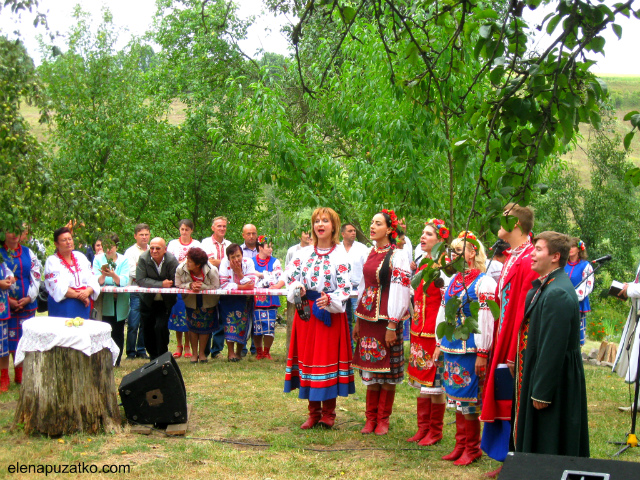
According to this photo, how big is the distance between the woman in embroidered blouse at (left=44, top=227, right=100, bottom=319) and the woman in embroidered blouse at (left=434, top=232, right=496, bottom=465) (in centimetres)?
452

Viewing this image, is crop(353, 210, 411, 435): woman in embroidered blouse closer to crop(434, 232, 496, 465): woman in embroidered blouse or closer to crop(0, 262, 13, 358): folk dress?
crop(434, 232, 496, 465): woman in embroidered blouse

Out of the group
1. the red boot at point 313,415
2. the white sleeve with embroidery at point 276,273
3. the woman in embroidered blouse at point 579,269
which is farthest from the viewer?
the white sleeve with embroidery at point 276,273

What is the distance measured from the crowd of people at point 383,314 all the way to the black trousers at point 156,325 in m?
0.02

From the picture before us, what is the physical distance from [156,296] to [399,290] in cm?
448

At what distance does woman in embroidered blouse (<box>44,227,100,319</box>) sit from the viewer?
755cm

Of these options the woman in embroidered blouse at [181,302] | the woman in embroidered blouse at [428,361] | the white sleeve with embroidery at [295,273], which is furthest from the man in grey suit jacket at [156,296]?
the woman in embroidered blouse at [428,361]

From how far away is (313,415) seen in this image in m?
6.41

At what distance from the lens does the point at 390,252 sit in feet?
20.4

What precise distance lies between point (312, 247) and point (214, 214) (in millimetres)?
10812

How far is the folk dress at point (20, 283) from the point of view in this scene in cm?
783

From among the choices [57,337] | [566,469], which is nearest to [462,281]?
[566,469]

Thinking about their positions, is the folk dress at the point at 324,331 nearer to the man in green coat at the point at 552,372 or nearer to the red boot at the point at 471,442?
the red boot at the point at 471,442

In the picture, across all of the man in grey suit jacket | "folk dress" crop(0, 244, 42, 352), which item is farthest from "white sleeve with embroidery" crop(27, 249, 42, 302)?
the man in grey suit jacket

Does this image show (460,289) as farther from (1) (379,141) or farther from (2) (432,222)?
(1) (379,141)
